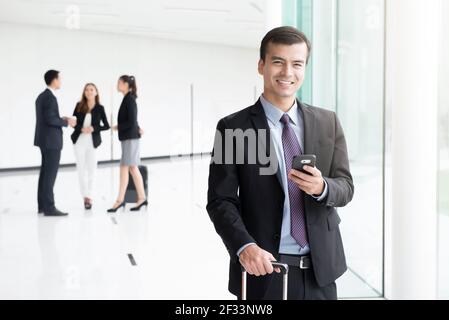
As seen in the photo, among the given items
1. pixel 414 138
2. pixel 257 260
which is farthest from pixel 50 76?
pixel 257 260

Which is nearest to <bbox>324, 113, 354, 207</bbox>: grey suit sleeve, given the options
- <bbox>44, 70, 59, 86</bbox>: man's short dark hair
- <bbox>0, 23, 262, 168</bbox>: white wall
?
<bbox>44, 70, 59, 86</bbox>: man's short dark hair

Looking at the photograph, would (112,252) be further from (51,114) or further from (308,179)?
(308,179)

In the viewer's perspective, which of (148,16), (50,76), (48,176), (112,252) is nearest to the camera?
(112,252)

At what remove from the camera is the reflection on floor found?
→ 387 centimetres

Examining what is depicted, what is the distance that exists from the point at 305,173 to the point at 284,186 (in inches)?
4.6

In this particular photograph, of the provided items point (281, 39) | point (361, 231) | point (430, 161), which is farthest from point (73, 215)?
point (281, 39)

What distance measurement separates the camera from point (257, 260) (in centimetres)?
143

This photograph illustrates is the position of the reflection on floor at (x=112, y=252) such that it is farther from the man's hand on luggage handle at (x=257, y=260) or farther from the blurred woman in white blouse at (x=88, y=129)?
the man's hand on luggage handle at (x=257, y=260)

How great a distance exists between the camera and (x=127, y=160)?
6.93 metres

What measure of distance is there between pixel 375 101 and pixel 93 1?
24.2 ft

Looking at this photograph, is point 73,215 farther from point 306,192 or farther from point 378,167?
point 306,192

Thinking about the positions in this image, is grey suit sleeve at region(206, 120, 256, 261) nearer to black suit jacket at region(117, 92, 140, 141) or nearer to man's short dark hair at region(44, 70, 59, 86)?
man's short dark hair at region(44, 70, 59, 86)

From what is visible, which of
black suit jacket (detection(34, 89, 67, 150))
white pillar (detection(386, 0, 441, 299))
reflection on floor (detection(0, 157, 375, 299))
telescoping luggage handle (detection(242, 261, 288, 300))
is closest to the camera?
telescoping luggage handle (detection(242, 261, 288, 300))

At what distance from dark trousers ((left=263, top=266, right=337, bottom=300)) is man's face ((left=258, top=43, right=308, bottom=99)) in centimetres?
49
